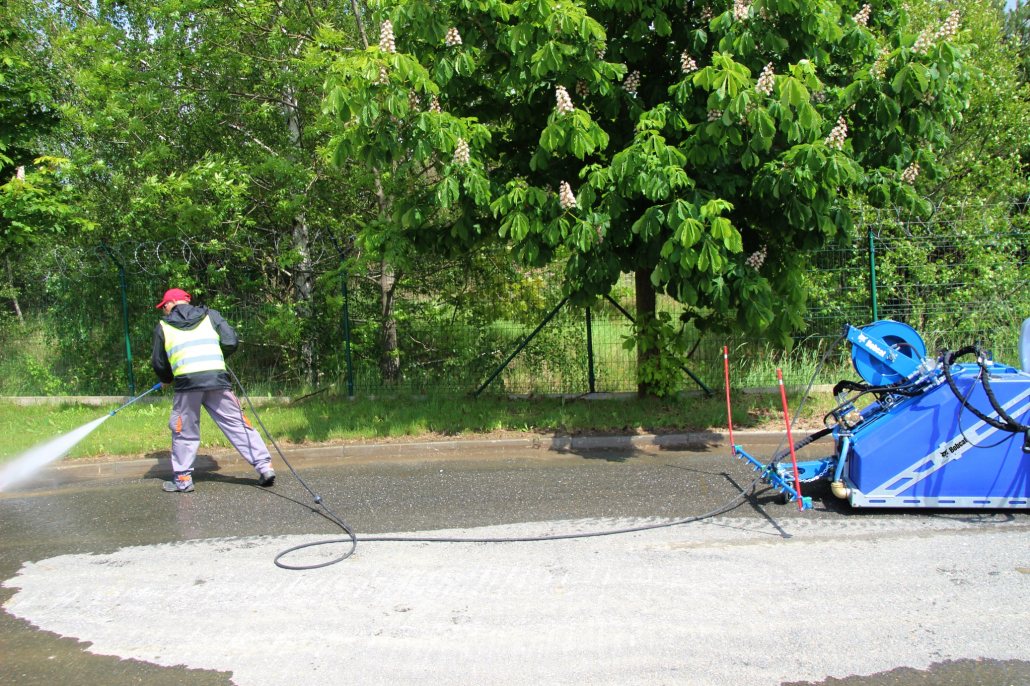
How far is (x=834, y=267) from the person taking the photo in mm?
11023

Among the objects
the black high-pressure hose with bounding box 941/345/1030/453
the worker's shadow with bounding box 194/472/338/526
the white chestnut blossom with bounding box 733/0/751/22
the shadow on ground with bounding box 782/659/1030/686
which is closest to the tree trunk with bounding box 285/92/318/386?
the worker's shadow with bounding box 194/472/338/526

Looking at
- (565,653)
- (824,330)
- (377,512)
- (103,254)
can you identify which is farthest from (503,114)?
(103,254)

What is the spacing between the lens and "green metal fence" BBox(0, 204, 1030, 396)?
35.7 feet

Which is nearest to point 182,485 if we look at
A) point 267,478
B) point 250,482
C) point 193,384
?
point 250,482

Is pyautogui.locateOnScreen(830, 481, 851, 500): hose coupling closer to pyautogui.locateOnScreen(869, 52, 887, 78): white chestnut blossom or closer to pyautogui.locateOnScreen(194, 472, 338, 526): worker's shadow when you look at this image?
pyautogui.locateOnScreen(194, 472, 338, 526): worker's shadow

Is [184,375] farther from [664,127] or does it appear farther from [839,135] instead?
[839,135]

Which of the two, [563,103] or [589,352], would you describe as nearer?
[563,103]

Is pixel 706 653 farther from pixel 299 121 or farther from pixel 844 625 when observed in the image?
pixel 299 121

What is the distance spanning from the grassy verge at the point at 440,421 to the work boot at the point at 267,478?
1.66 meters

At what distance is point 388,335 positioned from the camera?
38.1 feet

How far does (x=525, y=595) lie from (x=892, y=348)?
3.45 metres

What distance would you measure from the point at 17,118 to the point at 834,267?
1262cm

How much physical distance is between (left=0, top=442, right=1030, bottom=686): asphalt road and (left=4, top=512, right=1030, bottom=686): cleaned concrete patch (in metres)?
0.01

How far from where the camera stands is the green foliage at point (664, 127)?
691 cm
